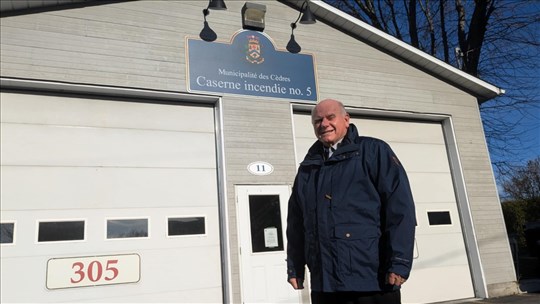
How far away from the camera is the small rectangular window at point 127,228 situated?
19.4ft

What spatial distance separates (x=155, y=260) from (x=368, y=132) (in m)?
4.46

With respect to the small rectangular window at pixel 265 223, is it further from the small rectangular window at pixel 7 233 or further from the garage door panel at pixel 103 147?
the small rectangular window at pixel 7 233

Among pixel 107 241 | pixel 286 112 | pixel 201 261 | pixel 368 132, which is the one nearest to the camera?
pixel 107 241

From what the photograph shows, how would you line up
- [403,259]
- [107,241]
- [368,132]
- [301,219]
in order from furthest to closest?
[368,132] → [107,241] → [301,219] → [403,259]

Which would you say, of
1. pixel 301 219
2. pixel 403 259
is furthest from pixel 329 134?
pixel 403 259

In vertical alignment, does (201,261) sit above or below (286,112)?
below

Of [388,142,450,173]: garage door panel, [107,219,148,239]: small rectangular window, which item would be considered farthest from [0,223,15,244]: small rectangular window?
[388,142,450,173]: garage door panel

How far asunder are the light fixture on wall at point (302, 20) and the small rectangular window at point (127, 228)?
3824 millimetres

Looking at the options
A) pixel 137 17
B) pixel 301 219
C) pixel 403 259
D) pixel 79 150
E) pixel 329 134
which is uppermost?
pixel 137 17

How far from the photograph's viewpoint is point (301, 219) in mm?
2883

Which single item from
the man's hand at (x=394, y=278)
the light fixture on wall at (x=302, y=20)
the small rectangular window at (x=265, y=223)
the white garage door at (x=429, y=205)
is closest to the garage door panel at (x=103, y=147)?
the small rectangular window at (x=265, y=223)

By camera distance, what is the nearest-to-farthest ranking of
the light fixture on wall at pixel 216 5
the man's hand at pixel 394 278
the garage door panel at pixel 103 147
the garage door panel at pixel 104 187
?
the man's hand at pixel 394 278 < the garage door panel at pixel 104 187 < the garage door panel at pixel 103 147 < the light fixture on wall at pixel 216 5

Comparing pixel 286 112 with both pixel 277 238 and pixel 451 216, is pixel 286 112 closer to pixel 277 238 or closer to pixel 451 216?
pixel 277 238

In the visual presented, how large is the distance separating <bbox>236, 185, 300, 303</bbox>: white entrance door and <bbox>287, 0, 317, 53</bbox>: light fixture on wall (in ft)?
8.22
